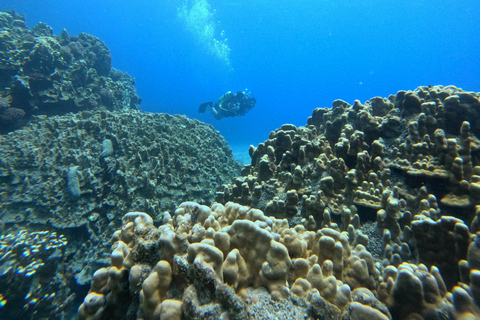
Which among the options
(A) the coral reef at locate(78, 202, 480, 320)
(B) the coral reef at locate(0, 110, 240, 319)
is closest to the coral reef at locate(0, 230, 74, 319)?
(B) the coral reef at locate(0, 110, 240, 319)

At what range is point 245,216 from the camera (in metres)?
2.53

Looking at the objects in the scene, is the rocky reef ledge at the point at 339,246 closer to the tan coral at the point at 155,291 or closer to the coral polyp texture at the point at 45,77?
the tan coral at the point at 155,291

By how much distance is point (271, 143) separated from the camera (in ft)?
20.8

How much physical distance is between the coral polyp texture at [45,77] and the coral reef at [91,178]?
4.10m

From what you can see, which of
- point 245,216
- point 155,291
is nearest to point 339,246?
point 245,216

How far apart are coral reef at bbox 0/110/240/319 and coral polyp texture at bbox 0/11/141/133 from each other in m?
4.10

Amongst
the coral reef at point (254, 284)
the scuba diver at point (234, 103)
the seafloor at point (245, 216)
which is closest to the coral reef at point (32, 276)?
the seafloor at point (245, 216)

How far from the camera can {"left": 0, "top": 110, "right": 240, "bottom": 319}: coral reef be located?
Answer: 592cm

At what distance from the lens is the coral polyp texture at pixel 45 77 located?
35.6 feet

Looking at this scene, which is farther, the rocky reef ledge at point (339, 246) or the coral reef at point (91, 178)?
the coral reef at point (91, 178)

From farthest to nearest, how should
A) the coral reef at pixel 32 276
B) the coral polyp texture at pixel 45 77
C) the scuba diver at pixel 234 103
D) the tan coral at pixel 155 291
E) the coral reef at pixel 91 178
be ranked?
the scuba diver at pixel 234 103
the coral polyp texture at pixel 45 77
the coral reef at pixel 91 178
the coral reef at pixel 32 276
the tan coral at pixel 155 291

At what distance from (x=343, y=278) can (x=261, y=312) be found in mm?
1114

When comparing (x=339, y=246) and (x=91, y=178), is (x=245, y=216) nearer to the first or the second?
(x=339, y=246)

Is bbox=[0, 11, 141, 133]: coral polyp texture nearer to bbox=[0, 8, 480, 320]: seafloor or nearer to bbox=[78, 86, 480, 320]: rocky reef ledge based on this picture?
bbox=[0, 8, 480, 320]: seafloor
